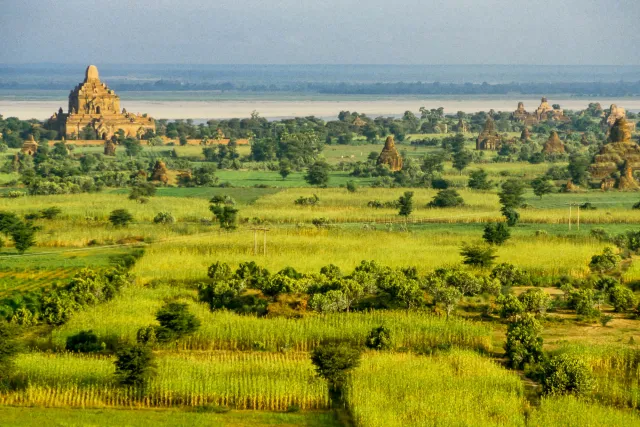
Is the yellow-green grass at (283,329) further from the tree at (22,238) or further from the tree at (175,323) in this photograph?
the tree at (22,238)

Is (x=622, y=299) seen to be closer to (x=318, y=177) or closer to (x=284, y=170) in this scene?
(x=318, y=177)

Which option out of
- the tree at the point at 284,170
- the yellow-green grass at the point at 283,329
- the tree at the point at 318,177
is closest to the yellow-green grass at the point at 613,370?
the yellow-green grass at the point at 283,329

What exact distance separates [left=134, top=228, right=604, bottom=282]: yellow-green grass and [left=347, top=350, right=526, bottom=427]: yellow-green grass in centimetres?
1225

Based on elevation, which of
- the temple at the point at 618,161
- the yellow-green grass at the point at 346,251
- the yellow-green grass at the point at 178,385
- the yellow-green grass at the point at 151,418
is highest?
the temple at the point at 618,161

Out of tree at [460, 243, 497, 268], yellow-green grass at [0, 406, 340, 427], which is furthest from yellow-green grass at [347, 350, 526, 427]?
tree at [460, 243, 497, 268]

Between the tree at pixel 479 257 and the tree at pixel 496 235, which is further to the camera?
the tree at pixel 496 235

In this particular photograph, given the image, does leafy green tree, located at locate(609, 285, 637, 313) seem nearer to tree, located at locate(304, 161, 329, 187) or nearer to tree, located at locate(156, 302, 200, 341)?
tree, located at locate(156, 302, 200, 341)

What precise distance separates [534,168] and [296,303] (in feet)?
176

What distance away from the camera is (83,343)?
33.7 m

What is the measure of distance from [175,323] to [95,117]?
83594mm

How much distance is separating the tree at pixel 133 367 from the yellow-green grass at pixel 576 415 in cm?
935

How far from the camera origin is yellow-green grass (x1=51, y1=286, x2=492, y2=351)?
34500 mm

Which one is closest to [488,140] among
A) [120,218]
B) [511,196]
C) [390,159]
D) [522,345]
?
[390,159]

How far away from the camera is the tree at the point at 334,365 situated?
1197 inches
